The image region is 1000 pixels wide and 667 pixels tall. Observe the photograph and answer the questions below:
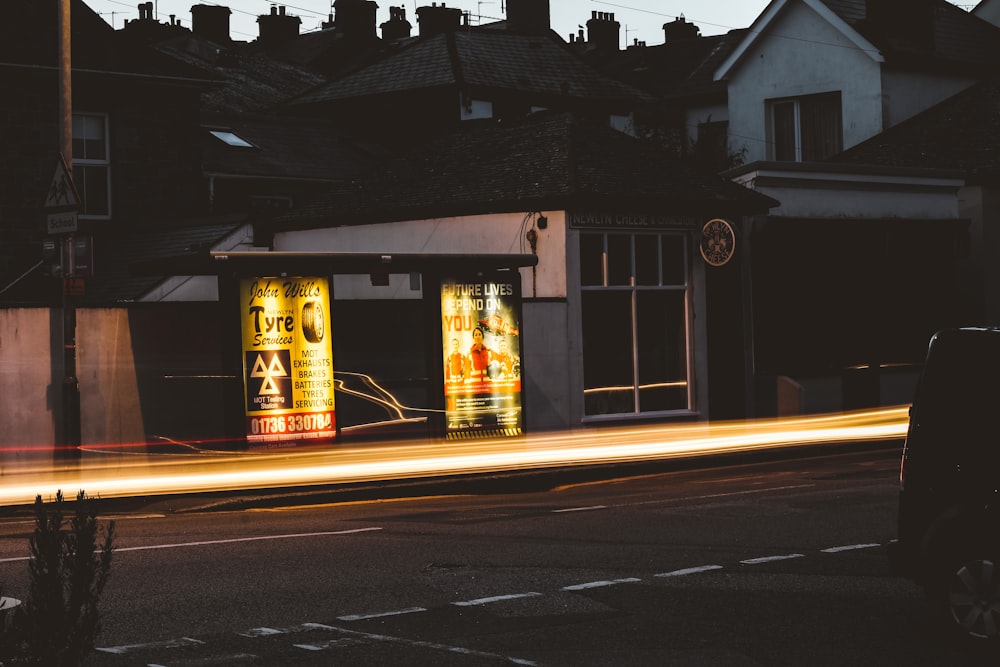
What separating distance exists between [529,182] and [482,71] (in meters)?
18.2

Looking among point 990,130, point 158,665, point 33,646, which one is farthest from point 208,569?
point 990,130

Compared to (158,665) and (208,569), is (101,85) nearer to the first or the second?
(208,569)

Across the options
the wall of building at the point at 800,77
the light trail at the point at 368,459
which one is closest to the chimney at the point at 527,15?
the wall of building at the point at 800,77

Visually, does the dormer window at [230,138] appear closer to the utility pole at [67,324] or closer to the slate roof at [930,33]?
the slate roof at [930,33]

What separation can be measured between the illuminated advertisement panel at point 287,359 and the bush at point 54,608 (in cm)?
1298

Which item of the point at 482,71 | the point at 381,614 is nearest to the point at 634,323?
the point at 381,614

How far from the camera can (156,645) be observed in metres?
8.04

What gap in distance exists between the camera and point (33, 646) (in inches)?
213

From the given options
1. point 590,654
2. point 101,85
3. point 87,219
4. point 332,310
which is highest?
point 101,85

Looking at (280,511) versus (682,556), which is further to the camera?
(280,511)

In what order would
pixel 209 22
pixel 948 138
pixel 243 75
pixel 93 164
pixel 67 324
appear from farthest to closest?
1. pixel 209 22
2. pixel 243 75
3. pixel 948 138
4. pixel 93 164
5. pixel 67 324

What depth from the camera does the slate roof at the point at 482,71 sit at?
40938 mm

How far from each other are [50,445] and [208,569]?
30.1 feet

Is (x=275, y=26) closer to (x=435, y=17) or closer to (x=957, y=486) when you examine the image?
(x=435, y=17)
